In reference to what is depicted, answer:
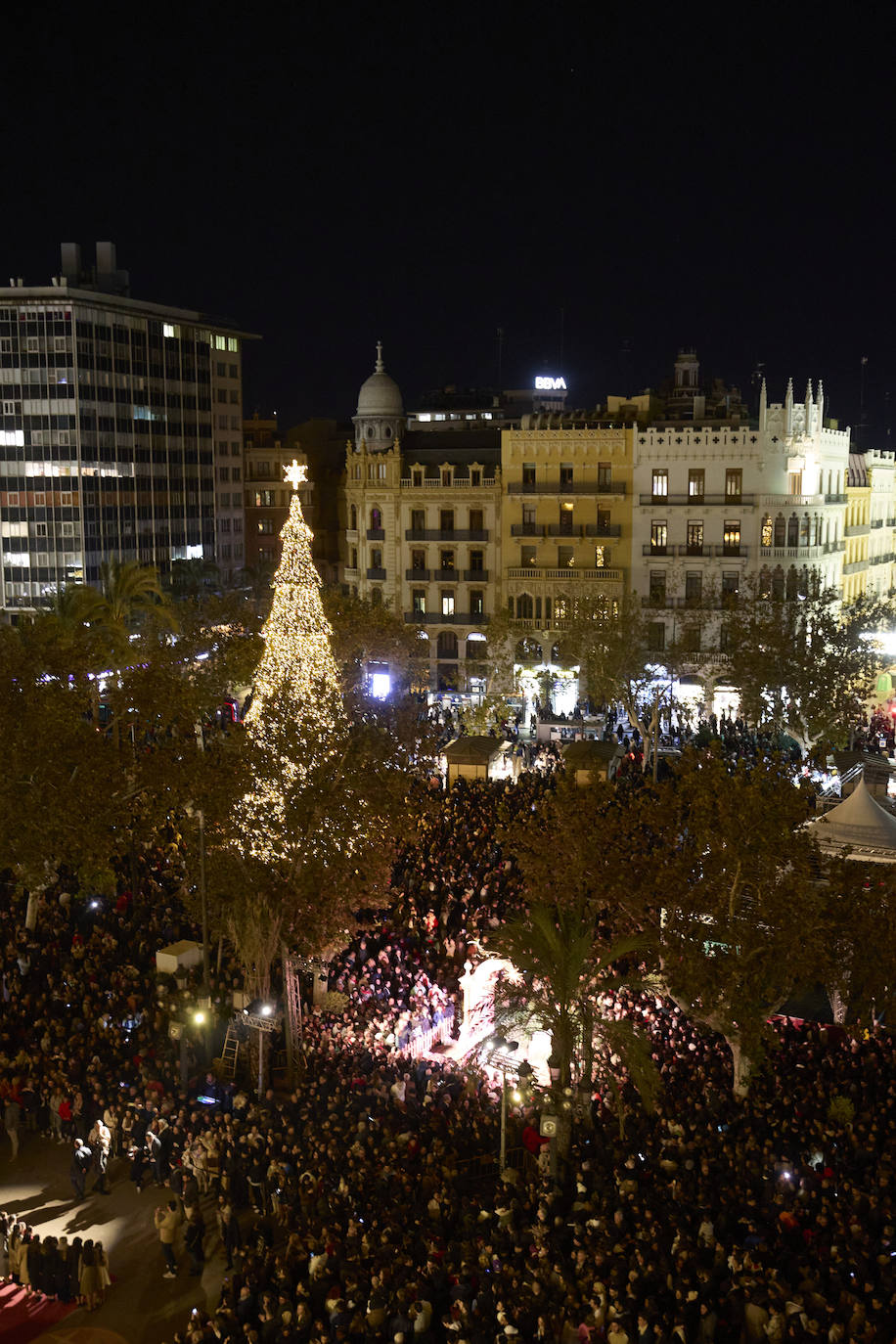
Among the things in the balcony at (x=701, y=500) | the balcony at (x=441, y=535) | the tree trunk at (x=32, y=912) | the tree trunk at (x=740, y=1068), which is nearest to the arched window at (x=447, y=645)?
the balcony at (x=441, y=535)

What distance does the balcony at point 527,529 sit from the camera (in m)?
56.4

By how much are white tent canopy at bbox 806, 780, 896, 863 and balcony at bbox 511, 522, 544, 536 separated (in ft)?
104

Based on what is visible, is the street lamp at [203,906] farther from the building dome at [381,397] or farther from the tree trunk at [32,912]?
the building dome at [381,397]

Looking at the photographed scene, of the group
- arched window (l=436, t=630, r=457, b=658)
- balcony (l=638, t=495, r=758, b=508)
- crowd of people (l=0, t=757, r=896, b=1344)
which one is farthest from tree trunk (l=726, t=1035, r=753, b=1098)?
arched window (l=436, t=630, r=457, b=658)

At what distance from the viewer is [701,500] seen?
54.4 meters

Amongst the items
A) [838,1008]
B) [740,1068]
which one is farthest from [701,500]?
[740,1068]

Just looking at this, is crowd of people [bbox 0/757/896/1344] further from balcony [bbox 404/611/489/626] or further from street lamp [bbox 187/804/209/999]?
balcony [bbox 404/611/489/626]

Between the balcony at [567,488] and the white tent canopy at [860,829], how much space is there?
3113 centimetres

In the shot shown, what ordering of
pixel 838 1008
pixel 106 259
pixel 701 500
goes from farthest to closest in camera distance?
pixel 106 259 → pixel 701 500 → pixel 838 1008

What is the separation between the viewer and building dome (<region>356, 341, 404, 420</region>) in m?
62.7

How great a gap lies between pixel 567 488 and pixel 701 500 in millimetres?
6205

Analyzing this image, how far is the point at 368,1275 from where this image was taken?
14.4 m

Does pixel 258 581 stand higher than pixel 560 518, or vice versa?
pixel 560 518

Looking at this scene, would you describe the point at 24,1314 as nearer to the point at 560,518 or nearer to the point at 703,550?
the point at 703,550
